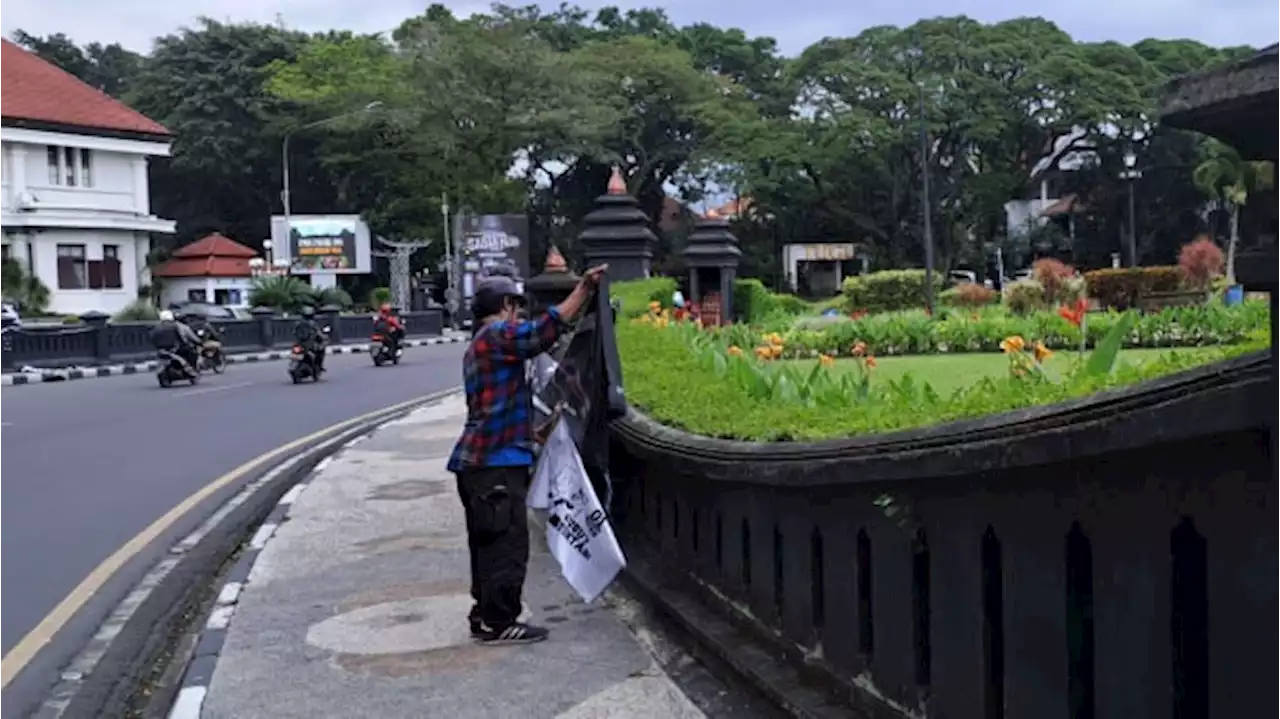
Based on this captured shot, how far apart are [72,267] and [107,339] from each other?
1864cm

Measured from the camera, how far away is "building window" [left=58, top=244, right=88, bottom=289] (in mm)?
49094

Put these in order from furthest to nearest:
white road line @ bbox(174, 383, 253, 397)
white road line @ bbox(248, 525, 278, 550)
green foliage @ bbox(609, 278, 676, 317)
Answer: white road line @ bbox(174, 383, 253, 397) < green foliage @ bbox(609, 278, 676, 317) < white road line @ bbox(248, 525, 278, 550)

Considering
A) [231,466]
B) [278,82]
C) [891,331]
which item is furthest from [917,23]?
[231,466]

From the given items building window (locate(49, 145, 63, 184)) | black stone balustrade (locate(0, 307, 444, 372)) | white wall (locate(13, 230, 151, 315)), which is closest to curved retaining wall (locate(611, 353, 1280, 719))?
black stone balustrade (locate(0, 307, 444, 372))

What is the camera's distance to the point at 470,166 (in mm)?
56375

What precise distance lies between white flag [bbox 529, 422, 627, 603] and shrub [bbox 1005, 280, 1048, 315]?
19.0 meters

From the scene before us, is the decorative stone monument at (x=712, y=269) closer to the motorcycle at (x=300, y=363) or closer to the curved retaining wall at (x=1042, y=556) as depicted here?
the motorcycle at (x=300, y=363)

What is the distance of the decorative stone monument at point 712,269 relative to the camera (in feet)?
66.2

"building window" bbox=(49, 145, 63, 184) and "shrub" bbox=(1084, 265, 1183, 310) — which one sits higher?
"building window" bbox=(49, 145, 63, 184)

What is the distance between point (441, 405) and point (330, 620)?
1298 cm

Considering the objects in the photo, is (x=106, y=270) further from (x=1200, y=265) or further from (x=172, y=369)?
(x=1200, y=265)

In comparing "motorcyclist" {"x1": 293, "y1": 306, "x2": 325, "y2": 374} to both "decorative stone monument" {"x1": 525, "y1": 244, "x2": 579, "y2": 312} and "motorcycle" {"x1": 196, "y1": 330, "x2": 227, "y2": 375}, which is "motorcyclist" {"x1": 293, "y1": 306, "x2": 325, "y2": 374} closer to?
"motorcycle" {"x1": 196, "y1": 330, "x2": 227, "y2": 375}

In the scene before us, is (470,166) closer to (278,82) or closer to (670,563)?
(278,82)

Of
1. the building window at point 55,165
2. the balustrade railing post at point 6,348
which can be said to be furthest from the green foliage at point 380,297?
the balustrade railing post at point 6,348
